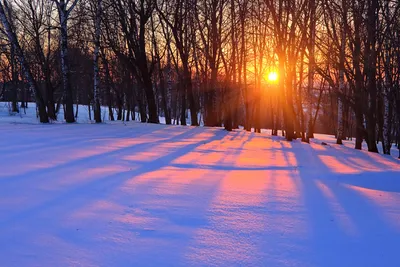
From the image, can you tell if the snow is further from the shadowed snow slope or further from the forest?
the forest

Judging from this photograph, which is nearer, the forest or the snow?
the snow

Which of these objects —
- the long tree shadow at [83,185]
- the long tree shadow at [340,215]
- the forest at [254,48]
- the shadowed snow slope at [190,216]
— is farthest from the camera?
the forest at [254,48]

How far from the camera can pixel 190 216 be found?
112 inches

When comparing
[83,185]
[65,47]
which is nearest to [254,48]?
[65,47]

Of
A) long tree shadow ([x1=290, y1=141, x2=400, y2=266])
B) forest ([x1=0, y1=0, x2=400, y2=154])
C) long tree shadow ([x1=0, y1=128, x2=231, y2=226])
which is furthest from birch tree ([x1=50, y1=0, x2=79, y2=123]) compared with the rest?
long tree shadow ([x1=290, y1=141, x2=400, y2=266])

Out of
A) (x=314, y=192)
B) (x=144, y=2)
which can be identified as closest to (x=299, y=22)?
(x=144, y=2)

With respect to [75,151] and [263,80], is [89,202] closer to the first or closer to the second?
[75,151]

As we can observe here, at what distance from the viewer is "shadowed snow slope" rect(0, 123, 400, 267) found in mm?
2168

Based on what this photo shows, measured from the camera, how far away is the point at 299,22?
41.2 feet

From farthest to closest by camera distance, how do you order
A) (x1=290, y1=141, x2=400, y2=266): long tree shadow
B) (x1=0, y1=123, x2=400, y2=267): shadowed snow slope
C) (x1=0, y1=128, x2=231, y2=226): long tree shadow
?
(x1=0, y1=128, x2=231, y2=226): long tree shadow → (x1=290, y1=141, x2=400, y2=266): long tree shadow → (x1=0, y1=123, x2=400, y2=267): shadowed snow slope

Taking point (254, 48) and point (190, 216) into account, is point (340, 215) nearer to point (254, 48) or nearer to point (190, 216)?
point (190, 216)

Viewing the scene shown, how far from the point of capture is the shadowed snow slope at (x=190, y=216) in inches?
85.4

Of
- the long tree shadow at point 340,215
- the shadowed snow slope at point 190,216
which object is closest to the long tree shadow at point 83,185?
the shadowed snow slope at point 190,216

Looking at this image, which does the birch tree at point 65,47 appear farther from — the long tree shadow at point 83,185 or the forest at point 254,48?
the long tree shadow at point 83,185
